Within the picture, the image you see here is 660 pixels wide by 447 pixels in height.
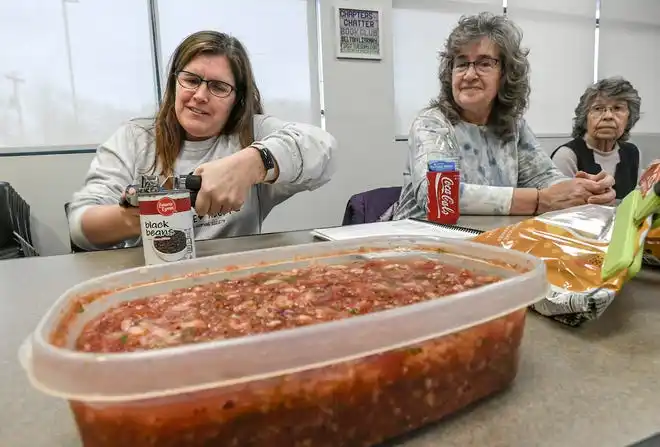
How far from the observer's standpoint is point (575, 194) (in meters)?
1.46

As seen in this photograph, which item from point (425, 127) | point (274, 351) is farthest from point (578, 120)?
point (274, 351)

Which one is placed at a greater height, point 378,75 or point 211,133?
point 378,75

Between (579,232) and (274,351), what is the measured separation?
20.5 inches

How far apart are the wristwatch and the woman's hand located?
79 centimetres

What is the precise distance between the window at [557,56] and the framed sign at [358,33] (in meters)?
1.38

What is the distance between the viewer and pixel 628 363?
46 cm

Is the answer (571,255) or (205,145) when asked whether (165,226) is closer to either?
(571,255)

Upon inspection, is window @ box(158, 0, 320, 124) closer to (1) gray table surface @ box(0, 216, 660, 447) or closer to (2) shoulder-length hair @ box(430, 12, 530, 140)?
(2) shoulder-length hair @ box(430, 12, 530, 140)

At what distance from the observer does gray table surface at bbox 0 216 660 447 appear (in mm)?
355

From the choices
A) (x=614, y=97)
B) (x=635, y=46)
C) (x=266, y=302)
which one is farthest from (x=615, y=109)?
(x=266, y=302)

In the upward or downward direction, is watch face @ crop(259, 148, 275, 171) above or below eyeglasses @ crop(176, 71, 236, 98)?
below

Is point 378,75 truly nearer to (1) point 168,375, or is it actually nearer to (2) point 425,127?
(2) point 425,127

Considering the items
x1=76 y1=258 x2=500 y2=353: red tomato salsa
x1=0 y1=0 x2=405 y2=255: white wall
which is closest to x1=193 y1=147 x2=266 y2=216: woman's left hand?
x1=76 y1=258 x2=500 y2=353: red tomato salsa

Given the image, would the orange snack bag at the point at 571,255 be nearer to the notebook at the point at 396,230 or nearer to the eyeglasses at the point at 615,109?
the notebook at the point at 396,230
